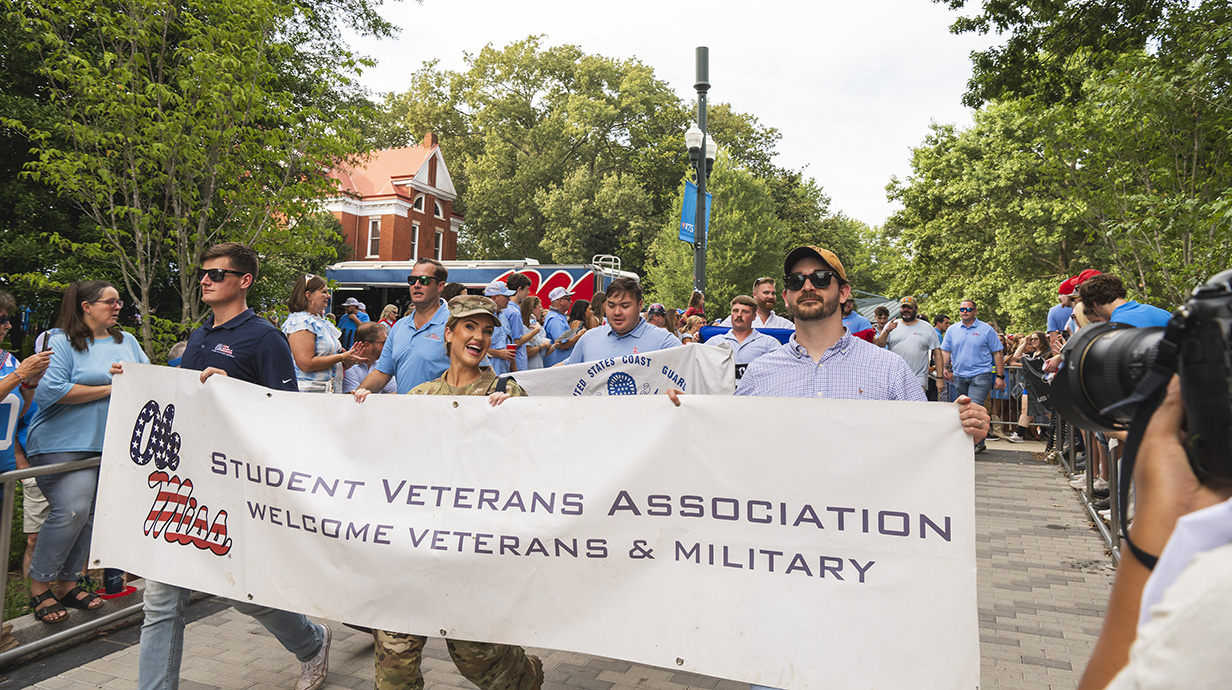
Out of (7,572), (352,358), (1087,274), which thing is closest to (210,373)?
(7,572)

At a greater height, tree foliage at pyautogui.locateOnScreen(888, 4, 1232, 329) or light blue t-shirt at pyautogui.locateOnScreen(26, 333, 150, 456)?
tree foliage at pyautogui.locateOnScreen(888, 4, 1232, 329)

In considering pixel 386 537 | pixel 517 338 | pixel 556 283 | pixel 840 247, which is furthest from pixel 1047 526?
pixel 840 247

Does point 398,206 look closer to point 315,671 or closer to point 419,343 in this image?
point 419,343

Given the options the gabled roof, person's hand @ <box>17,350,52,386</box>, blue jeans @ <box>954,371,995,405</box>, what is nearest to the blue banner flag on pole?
blue jeans @ <box>954,371,995,405</box>

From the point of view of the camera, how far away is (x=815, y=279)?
11.1 ft

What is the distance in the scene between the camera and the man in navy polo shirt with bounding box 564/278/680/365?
5707mm

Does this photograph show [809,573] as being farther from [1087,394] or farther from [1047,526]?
[1047,526]

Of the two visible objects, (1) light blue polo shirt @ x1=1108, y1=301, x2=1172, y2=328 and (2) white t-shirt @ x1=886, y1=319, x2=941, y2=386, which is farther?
(2) white t-shirt @ x1=886, y1=319, x2=941, y2=386

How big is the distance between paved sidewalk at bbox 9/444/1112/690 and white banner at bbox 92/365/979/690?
782 millimetres

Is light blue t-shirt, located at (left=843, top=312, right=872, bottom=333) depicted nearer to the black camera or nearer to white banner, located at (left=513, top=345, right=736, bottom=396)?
white banner, located at (left=513, top=345, right=736, bottom=396)

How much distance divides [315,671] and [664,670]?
1810mm

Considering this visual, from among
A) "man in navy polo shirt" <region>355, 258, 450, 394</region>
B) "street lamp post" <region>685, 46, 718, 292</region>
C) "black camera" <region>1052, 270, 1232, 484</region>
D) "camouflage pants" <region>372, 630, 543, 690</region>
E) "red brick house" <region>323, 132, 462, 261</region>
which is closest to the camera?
"black camera" <region>1052, 270, 1232, 484</region>

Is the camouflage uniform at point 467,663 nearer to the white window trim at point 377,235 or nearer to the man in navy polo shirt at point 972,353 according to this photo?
the man in navy polo shirt at point 972,353

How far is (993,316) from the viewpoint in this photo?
110ft
